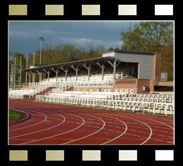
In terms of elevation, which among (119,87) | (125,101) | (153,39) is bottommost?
(125,101)

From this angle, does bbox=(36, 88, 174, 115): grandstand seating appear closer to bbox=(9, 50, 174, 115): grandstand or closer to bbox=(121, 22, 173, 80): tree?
bbox=(9, 50, 174, 115): grandstand

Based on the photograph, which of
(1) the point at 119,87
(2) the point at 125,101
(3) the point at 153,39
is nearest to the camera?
(2) the point at 125,101

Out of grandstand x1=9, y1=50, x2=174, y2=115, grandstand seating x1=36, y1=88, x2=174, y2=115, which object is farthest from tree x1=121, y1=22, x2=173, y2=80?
grandstand seating x1=36, y1=88, x2=174, y2=115

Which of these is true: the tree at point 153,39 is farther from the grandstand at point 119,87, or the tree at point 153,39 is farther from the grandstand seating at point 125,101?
the grandstand seating at point 125,101

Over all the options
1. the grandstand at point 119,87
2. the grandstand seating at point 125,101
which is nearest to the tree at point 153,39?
the grandstand at point 119,87

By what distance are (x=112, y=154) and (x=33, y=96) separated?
114 feet

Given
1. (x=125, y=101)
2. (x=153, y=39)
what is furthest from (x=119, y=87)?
(x=153, y=39)

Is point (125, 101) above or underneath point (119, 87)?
underneath

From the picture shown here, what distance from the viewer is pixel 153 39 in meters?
54.1

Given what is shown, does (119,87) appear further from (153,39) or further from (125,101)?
(153,39)
